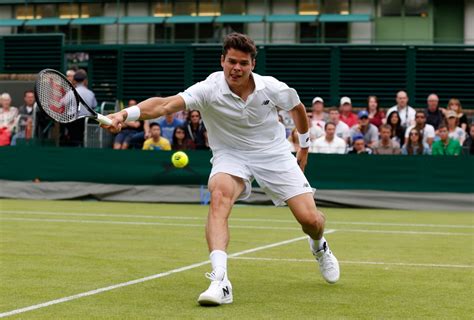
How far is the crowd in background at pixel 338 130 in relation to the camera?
683 inches

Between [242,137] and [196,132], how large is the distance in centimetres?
1078

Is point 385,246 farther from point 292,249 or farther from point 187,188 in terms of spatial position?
point 187,188

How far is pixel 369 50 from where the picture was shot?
2267 centimetres

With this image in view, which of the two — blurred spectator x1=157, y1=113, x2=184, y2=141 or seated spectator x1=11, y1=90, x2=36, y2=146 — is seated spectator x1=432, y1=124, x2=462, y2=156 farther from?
seated spectator x1=11, y1=90, x2=36, y2=146

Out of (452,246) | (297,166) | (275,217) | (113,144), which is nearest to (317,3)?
(113,144)

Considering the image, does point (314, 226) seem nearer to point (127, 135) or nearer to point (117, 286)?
point (117, 286)

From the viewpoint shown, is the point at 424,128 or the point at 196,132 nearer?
the point at 424,128

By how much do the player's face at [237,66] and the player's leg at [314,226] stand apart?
1057mm

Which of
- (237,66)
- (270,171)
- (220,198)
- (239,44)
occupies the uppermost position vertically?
(239,44)

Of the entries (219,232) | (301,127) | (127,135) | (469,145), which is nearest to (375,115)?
(469,145)

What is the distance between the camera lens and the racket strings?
274 inches

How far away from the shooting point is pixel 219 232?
6852 mm

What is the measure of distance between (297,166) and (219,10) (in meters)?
43.4

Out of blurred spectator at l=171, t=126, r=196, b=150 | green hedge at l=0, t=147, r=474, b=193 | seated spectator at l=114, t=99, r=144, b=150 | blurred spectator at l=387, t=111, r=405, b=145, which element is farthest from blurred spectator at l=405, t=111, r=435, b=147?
seated spectator at l=114, t=99, r=144, b=150
